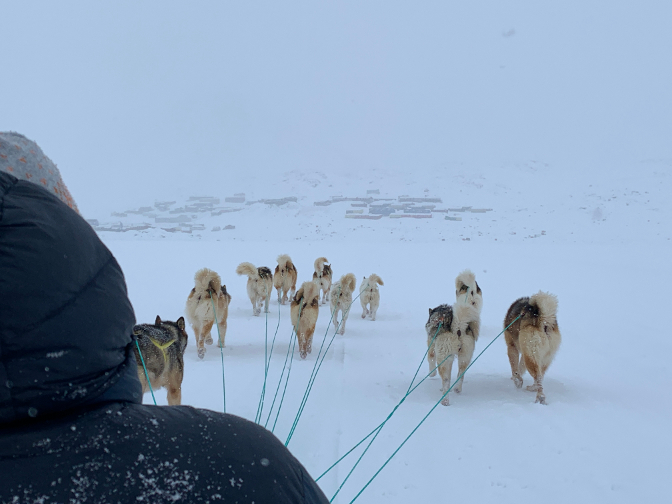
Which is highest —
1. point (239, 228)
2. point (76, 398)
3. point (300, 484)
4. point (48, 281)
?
point (48, 281)

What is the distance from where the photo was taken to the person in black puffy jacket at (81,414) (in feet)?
1.86

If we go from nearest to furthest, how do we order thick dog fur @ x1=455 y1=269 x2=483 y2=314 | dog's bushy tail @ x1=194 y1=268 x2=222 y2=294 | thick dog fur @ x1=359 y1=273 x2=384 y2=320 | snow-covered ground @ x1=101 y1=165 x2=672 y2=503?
snow-covered ground @ x1=101 y1=165 x2=672 y2=503 < dog's bushy tail @ x1=194 y1=268 x2=222 y2=294 < thick dog fur @ x1=455 y1=269 x2=483 y2=314 < thick dog fur @ x1=359 y1=273 x2=384 y2=320

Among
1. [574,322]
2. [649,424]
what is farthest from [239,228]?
[649,424]

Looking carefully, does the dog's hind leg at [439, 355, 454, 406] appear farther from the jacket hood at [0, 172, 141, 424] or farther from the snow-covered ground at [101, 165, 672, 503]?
the jacket hood at [0, 172, 141, 424]

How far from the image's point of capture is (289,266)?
9.27 meters

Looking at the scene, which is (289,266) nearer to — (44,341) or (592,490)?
(592,490)

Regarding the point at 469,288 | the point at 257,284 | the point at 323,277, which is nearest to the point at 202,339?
the point at 257,284

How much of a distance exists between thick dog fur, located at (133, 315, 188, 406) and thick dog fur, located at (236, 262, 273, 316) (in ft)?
11.9

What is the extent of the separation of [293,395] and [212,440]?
3831mm

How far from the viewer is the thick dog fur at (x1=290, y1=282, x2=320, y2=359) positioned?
5488 millimetres

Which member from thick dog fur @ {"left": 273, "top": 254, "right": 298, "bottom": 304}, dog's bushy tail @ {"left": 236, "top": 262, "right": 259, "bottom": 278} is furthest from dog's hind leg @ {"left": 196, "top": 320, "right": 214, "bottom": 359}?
thick dog fur @ {"left": 273, "top": 254, "right": 298, "bottom": 304}

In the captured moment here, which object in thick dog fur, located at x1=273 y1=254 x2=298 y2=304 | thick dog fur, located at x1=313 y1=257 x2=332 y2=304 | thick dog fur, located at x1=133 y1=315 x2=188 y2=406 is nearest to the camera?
thick dog fur, located at x1=133 y1=315 x2=188 y2=406

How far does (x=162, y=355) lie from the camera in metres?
3.49

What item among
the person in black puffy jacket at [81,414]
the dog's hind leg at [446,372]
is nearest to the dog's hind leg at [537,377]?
the dog's hind leg at [446,372]
